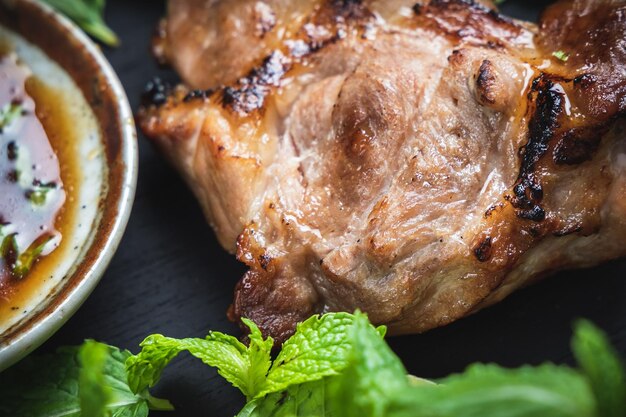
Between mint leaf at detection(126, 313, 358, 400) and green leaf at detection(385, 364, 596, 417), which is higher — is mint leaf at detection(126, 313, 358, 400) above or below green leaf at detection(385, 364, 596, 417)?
below

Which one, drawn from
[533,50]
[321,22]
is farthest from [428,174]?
[321,22]

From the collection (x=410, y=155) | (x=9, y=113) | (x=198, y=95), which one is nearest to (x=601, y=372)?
(x=410, y=155)

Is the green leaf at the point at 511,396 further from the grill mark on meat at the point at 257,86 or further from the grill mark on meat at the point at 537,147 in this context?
the grill mark on meat at the point at 257,86

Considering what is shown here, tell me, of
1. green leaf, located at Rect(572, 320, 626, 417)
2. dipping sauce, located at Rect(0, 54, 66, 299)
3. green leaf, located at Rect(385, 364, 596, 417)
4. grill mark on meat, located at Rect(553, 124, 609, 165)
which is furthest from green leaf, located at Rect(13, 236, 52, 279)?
green leaf, located at Rect(572, 320, 626, 417)

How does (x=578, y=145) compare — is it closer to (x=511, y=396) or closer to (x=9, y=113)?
(x=511, y=396)

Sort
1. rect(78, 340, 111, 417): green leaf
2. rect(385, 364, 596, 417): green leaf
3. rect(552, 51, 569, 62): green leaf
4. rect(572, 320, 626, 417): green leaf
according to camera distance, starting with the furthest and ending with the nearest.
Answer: rect(552, 51, 569, 62): green leaf → rect(78, 340, 111, 417): green leaf → rect(572, 320, 626, 417): green leaf → rect(385, 364, 596, 417): green leaf

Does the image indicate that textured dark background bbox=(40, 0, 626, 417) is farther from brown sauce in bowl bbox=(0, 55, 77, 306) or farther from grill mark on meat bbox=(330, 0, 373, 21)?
grill mark on meat bbox=(330, 0, 373, 21)
